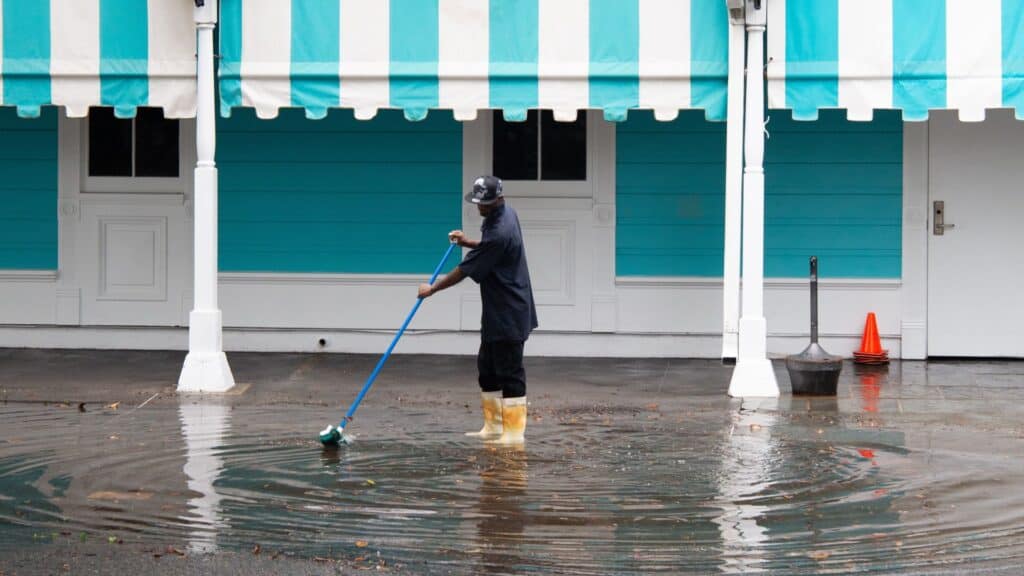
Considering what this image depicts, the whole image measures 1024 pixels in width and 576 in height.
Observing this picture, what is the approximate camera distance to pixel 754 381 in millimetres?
11742

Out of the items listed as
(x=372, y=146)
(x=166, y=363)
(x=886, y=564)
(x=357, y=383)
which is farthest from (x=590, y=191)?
(x=886, y=564)

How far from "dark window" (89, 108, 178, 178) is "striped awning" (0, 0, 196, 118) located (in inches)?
85.6

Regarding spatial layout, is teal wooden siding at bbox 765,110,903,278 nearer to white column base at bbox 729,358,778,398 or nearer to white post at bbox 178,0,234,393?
white column base at bbox 729,358,778,398

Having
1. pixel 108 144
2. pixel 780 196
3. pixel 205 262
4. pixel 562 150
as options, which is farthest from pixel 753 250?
pixel 108 144

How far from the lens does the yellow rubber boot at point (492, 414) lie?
9924 mm

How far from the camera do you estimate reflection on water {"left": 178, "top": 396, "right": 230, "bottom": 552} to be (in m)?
7.24

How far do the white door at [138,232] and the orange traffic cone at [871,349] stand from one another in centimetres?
611

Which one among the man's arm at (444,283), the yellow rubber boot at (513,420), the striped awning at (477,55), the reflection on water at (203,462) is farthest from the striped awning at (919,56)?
the reflection on water at (203,462)

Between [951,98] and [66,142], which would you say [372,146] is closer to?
[66,142]

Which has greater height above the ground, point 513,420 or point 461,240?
point 461,240

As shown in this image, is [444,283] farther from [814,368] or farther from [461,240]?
[814,368]

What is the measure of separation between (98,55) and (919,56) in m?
6.33

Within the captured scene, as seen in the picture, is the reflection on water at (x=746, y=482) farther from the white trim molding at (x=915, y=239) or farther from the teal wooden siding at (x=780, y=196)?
the white trim molding at (x=915, y=239)

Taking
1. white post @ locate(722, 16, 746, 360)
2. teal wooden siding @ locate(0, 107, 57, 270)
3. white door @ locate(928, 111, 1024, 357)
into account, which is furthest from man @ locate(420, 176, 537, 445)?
teal wooden siding @ locate(0, 107, 57, 270)
